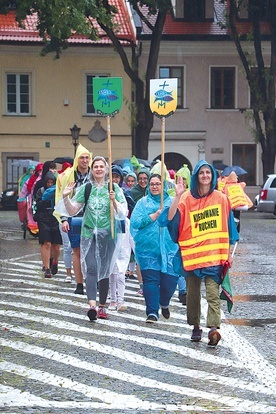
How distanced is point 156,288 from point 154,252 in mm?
362

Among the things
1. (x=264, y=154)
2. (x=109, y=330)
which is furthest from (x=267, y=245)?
(x=264, y=154)

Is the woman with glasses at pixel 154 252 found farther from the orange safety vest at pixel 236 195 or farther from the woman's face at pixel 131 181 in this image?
the orange safety vest at pixel 236 195

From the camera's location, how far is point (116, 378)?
305 inches

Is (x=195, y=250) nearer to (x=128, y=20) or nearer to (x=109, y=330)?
(x=109, y=330)

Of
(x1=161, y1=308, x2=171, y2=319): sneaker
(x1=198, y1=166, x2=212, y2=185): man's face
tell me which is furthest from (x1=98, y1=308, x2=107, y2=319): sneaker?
(x1=198, y1=166, x2=212, y2=185): man's face

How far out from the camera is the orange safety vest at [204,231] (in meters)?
9.58

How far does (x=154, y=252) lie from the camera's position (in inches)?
435

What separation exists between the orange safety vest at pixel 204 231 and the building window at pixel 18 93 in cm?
3432

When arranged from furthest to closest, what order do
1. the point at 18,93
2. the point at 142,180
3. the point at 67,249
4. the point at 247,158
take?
the point at 247,158
the point at 18,93
the point at 67,249
the point at 142,180

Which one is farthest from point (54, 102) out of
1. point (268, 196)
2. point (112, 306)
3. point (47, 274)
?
point (112, 306)

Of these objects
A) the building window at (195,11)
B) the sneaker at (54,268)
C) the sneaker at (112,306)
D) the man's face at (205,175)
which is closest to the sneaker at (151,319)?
the sneaker at (112,306)

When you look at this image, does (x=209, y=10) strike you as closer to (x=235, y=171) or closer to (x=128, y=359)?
(x=235, y=171)

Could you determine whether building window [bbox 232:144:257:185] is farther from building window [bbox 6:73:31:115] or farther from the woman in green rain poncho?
the woman in green rain poncho

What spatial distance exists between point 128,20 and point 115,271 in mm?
32328
